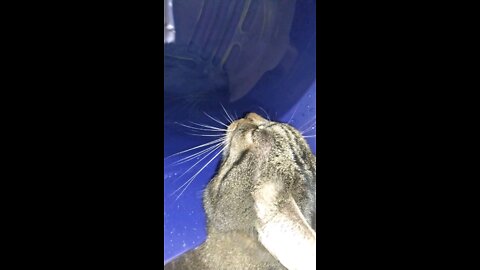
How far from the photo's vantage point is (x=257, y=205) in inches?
70.7

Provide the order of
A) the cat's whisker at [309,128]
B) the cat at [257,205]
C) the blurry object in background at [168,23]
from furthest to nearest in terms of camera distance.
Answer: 1. the cat's whisker at [309,128]
2. the cat at [257,205]
3. the blurry object in background at [168,23]

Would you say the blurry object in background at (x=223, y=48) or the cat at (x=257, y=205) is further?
the cat at (x=257, y=205)

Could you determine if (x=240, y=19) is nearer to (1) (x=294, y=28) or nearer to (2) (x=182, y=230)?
(1) (x=294, y=28)

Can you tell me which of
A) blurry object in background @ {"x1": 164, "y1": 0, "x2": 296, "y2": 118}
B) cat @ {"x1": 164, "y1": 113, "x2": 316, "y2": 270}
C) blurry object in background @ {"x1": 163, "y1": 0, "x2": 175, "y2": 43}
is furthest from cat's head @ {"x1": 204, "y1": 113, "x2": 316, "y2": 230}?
blurry object in background @ {"x1": 163, "y1": 0, "x2": 175, "y2": 43}

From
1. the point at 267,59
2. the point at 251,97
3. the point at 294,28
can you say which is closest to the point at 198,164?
the point at 251,97

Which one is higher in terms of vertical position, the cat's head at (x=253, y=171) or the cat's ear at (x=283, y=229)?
the cat's head at (x=253, y=171)

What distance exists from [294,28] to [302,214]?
24.2 inches

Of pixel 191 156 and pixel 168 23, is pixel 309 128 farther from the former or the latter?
pixel 168 23

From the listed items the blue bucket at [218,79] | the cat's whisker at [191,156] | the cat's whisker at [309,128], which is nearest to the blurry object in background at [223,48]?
the blue bucket at [218,79]

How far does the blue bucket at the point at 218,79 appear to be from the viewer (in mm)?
1622

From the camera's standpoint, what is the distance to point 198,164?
1703 millimetres

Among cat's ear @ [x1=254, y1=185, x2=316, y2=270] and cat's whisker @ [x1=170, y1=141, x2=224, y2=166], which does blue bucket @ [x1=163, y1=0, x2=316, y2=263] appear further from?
cat's ear @ [x1=254, y1=185, x2=316, y2=270]

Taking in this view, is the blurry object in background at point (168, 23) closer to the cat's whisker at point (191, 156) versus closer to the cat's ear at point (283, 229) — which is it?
the cat's whisker at point (191, 156)
